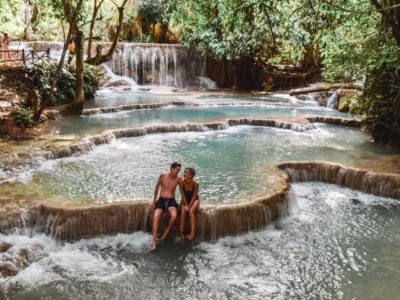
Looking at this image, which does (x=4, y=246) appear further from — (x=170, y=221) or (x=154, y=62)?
(x=154, y=62)

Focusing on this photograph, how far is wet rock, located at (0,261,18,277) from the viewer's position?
6044mm

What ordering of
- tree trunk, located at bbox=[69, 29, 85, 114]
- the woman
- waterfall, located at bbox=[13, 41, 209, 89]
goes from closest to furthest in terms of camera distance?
the woman
tree trunk, located at bbox=[69, 29, 85, 114]
waterfall, located at bbox=[13, 41, 209, 89]

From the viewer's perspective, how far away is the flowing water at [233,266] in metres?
5.88

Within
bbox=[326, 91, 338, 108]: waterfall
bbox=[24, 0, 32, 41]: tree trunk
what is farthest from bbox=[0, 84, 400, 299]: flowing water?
bbox=[24, 0, 32, 41]: tree trunk

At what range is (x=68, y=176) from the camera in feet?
31.0

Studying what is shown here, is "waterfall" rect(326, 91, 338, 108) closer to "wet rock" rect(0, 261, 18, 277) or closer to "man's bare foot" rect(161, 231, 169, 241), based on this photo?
"man's bare foot" rect(161, 231, 169, 241)

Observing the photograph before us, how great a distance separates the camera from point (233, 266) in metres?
6.56

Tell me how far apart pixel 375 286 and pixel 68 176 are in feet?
20.5

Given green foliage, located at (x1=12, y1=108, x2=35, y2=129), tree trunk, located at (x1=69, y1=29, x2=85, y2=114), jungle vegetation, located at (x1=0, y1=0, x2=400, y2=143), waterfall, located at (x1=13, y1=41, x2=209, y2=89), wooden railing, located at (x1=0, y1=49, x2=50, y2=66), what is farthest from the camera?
waterfall, located at (x1=13, y1=41, x2=209, y2=89)

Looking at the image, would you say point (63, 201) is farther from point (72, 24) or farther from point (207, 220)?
point (72, 24)

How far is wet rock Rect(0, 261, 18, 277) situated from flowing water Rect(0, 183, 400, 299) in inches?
4.1

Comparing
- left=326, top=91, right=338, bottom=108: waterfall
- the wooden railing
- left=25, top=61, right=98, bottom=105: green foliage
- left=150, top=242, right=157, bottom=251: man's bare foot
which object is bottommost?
left=150, top=242, right=157, bottom=251: man's bare foot

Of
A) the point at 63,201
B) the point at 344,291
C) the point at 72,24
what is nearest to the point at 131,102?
the point at 72,24

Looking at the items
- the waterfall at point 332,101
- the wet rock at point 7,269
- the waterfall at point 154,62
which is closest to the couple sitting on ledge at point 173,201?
the wet rock at point 7,269
